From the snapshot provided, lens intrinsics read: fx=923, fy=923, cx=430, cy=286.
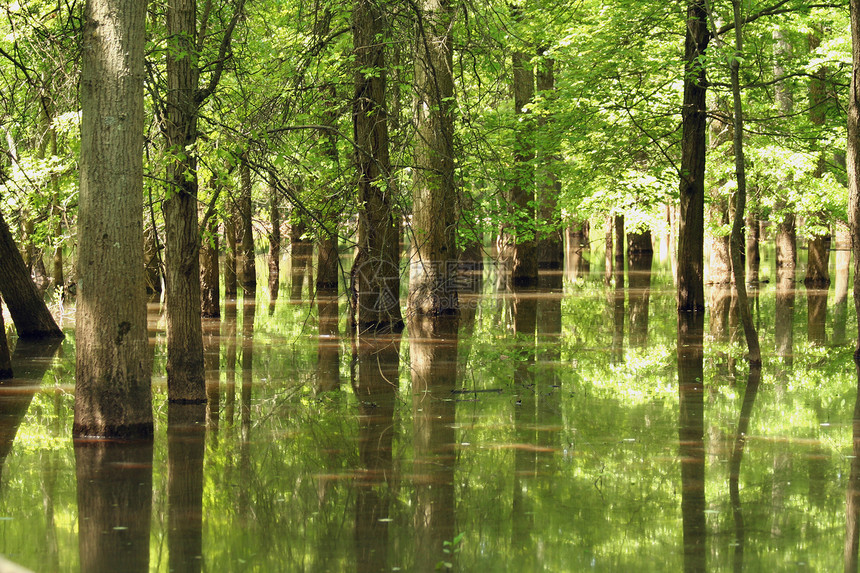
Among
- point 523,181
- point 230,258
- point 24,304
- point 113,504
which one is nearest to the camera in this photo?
point 113,504

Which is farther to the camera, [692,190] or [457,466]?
[692,190]

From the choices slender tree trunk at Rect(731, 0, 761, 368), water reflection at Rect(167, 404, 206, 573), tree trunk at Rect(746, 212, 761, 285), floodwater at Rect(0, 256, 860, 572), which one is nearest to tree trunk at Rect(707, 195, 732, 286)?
tree trunk at Rect(746, 212, 761, 285)

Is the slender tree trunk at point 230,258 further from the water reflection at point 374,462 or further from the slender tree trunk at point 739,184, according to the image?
the slender tree trunk at point 739,184

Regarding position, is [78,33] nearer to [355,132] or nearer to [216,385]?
[216,385]

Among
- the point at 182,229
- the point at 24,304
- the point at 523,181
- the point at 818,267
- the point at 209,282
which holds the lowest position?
the point at 24,304

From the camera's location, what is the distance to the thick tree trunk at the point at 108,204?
27.1 feet

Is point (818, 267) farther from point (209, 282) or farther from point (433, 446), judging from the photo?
point (433, 446)

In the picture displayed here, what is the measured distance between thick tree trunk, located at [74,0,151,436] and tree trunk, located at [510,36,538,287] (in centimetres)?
1170

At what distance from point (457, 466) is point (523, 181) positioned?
584 inches

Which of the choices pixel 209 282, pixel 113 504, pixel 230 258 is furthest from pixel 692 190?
pixel 113 504

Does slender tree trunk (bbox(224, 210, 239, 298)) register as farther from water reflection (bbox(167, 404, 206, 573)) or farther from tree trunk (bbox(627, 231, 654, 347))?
water reflection (bbox(167, 404, 206, 573))

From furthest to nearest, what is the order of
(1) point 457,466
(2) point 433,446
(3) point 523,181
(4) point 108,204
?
1. (3) point 523,181
2. (2) point 433,446
3. (4) point 108,204
4. (1) point 457,466

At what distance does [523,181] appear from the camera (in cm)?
2203

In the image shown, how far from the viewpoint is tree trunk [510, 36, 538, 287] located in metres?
21.9
